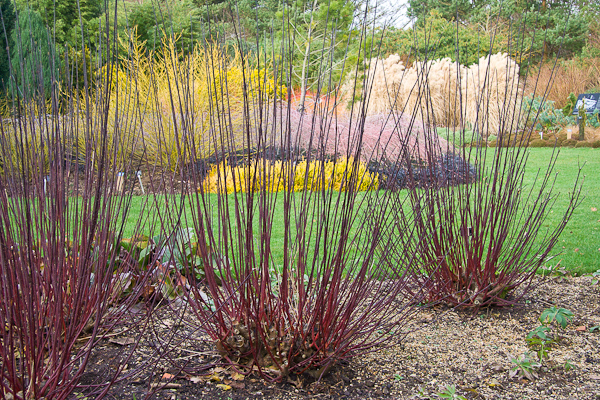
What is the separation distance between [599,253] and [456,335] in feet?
7.88

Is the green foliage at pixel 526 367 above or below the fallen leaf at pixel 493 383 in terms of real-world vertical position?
above

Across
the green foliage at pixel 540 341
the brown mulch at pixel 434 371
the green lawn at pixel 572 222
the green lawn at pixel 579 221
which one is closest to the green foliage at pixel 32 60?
the green lawn at pixel 572 222

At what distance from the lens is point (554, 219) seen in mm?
5414

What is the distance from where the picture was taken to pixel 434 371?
2.10m

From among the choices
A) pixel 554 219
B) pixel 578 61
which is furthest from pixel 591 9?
pixel 554 219

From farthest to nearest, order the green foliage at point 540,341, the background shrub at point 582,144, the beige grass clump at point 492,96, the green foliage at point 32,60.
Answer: the background shrub at point 582,144 < the beige grass clump at point 492,96 < the green foliage at point 540,341 < the green foliage at point 32,60

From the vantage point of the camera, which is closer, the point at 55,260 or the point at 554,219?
the point at 55,260

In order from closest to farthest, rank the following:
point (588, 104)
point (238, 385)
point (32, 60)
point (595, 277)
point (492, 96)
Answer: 1. point (32, 60)
2. point (238, 385)
3. point (595, 277)
4. point (492, 96)
5. point (588, 104)

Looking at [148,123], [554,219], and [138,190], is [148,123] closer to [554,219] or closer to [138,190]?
[138,190]

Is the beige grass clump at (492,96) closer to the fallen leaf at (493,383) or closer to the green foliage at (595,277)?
the fallen leaf at (493,383)

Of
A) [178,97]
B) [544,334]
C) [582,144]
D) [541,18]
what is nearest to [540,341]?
[544,334]

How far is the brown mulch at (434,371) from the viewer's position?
188 centimetres

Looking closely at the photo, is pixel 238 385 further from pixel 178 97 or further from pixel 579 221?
pixel 579 221

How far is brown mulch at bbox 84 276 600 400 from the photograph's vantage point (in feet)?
6.18
